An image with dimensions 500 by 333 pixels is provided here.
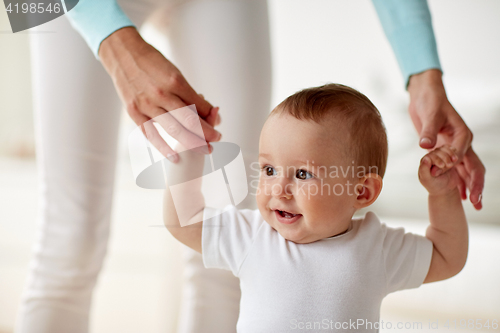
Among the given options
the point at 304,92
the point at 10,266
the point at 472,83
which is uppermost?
the point at 472,83

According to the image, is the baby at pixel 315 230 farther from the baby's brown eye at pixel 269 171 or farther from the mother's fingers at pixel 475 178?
the mother's fingers at pixel 475 178

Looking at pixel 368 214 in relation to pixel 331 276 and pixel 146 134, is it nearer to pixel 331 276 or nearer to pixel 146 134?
pixel 331 276

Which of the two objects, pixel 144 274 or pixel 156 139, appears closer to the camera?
pixel 156 139

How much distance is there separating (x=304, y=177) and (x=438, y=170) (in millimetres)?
240

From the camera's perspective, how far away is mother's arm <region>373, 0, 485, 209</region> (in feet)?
2.41

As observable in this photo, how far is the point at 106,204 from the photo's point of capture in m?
0.81

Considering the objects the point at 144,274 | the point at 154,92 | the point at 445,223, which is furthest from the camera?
the point at 144,274

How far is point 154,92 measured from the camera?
597 millimetres

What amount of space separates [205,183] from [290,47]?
1209 mm

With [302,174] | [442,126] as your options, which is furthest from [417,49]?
[302,174]

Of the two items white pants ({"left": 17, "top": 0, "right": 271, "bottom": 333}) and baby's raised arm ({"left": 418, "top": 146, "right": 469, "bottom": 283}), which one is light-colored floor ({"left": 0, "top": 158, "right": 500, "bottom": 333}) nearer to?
white pants ({"left": 17, "top": 0, "right": 271, "bottom": 333})

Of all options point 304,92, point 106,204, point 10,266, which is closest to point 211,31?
point 304,92

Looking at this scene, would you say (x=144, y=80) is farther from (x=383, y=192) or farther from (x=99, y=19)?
(x=383, y=192)

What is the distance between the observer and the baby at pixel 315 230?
61 centimetres
